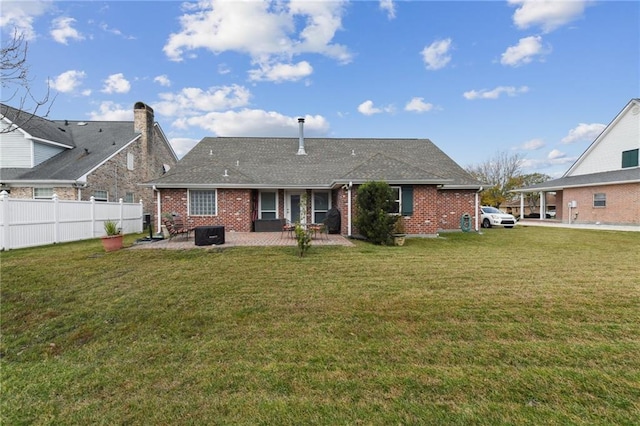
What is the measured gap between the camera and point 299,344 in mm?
3406

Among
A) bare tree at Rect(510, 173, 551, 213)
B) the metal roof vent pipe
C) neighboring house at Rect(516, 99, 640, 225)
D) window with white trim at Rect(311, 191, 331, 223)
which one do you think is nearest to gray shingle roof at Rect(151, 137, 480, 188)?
the metal roof vent pipe

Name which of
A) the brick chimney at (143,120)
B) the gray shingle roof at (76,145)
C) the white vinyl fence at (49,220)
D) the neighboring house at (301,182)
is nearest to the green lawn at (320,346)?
the white vinyl fence at (49,220)

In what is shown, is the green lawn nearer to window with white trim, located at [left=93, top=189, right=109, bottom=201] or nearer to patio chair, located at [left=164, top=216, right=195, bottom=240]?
patio chair, located at [left=164, top=216, right=195, bottom=240]

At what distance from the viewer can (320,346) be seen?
3.36 metres

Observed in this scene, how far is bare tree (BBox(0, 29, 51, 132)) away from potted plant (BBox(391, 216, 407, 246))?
9.85 meters

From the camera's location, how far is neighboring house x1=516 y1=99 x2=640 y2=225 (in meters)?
18.7

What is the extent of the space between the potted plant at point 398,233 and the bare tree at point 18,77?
9851mm

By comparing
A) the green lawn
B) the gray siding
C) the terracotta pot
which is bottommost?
the green lawn

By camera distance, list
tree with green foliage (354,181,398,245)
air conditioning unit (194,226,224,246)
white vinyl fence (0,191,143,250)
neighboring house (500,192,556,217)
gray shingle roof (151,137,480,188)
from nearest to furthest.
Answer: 1. white vinyl fence (0,191,143,250)
2. air conditioning unit (194,226,224,246)
3. tree with green foliage (354,181,398,245)
4. gray shingle roof (151,137,480,188)
5. neighboring house (500,192,556,217)

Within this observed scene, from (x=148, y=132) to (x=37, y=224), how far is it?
12139 millimetres

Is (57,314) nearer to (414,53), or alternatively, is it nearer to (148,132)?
(414,53)

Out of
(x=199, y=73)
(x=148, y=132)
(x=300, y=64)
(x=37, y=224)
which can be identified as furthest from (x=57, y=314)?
(x=148, y=132)

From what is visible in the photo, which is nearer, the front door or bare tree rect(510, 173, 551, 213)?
the front door

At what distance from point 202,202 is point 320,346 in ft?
42.1
